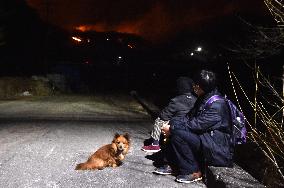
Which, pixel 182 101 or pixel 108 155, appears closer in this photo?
pixel 108 155

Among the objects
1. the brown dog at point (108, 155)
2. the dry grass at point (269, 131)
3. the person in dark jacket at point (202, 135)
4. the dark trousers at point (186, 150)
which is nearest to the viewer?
the dry grass at point (269, 131)

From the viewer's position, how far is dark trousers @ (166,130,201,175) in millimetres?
5078

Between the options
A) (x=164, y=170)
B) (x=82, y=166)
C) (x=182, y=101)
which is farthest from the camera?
(x=182, y=101)

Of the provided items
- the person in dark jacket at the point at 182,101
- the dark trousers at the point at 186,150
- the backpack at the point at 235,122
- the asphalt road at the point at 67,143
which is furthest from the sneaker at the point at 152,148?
the backpack at the point at 235,122

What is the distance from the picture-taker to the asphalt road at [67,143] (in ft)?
17.6

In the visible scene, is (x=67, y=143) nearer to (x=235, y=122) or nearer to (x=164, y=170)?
(x=164, y=170)

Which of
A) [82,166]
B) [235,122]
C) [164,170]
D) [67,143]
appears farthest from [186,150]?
[67,143]

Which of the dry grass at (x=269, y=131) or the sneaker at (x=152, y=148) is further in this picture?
the sneaker at (x=152, y=148)

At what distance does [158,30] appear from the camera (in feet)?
125

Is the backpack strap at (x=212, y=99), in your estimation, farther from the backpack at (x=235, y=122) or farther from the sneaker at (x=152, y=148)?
the sneaker at (x=152, y=148)

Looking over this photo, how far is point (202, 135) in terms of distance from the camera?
16.5 feet

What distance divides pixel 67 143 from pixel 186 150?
10.9ft

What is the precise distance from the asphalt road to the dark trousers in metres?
0.24

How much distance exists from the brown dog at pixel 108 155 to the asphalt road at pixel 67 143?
106 millimetres
